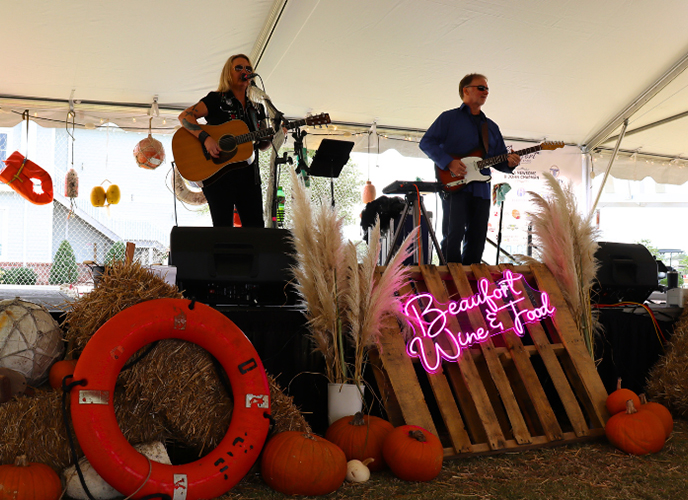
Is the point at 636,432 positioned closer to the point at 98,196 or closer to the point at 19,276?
the point at 98,196

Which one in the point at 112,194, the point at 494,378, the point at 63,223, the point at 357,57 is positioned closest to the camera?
the point at 494,378

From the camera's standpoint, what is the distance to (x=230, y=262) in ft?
7.64

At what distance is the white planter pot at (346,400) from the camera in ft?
6.59

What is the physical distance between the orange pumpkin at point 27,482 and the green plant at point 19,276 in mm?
7935

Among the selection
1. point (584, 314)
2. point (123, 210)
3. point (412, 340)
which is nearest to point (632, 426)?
point (584, 314)

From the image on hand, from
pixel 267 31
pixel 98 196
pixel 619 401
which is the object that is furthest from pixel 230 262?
pixel 98 196

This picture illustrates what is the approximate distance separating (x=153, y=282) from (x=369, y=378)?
0.97 metres

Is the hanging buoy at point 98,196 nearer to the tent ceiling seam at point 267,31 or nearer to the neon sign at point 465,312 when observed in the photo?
the tent ceiling seam at point 267,31

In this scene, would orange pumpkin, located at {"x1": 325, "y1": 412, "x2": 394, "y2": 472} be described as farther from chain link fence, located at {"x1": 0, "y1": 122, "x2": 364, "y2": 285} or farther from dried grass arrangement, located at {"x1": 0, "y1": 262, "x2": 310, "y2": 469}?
chain link fence, located at {"x1": 0, "y1": 122, "x2": 364, "y2": 285}

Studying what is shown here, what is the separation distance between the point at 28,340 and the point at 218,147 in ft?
4.40

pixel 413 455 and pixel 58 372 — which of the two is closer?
pixel 413 455

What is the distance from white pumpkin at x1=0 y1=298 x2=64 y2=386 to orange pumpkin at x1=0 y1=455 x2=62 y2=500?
54 cm

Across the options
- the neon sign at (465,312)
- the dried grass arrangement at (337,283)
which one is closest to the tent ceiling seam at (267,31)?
the dried grass arrangement at (337,283)

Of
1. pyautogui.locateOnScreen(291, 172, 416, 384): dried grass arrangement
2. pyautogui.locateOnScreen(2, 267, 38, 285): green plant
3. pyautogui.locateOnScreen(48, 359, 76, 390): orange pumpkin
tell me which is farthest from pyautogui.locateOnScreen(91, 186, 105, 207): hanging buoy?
pyautogui.locateOnScreen(291, 172, 416, 384): dried grass arrangement
